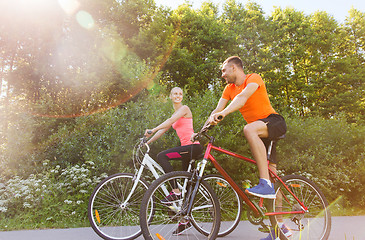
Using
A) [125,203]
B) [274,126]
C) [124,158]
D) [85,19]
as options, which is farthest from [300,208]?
[85,19]

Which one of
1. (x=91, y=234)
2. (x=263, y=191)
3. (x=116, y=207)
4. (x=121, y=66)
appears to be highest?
(x=121, y=66)

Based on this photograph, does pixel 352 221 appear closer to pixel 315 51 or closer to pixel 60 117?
pixel 60 117

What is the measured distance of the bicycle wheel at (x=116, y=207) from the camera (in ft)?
12.8

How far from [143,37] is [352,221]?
14.2 meters

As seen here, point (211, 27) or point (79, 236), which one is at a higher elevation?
point (211, 27)

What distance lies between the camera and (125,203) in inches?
163

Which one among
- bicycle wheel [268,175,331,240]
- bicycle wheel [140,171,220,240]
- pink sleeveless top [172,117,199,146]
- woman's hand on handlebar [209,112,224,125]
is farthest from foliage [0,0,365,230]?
woman's hand on handlebar [209,112,224,125]

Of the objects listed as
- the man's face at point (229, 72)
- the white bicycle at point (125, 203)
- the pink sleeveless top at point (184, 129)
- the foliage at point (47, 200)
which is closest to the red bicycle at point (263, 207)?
the white bicycle at point (125, 203)

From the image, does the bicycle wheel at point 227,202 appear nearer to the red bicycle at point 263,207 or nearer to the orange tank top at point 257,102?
the red bicycle at point 263,207

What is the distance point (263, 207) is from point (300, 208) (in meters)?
0.53

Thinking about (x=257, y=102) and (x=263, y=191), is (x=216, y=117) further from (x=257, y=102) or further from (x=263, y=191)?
(x=263, y=191)

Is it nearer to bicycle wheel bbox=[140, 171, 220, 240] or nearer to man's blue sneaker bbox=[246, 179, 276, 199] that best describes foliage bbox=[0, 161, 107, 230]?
bicycle wheel bbox=[140, 171, 220, 240]

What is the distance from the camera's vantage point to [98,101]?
1138cm

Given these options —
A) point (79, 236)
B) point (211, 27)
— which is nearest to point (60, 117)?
point (79, 236)
